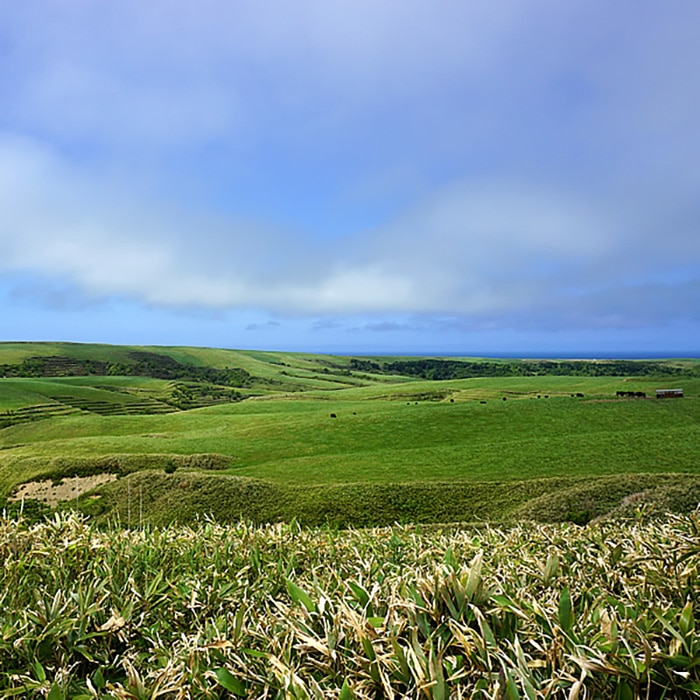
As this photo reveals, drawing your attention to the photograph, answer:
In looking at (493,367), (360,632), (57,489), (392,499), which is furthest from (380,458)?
(493,367)

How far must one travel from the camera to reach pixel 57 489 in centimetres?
3097

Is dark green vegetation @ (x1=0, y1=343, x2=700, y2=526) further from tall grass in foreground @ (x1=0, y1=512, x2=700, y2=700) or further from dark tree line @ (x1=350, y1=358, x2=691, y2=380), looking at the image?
dark tree line @ (x1=350, y1=358, x2=691, y2=380)

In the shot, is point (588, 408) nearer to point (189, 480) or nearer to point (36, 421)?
point (189, 480)

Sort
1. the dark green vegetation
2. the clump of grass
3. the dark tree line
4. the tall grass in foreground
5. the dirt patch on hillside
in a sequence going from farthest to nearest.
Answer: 1. the dark tree line
2. the dirt patch on hillside
3. the dark green vegetation
4. the clump of grass
5. the tall grass in foreground

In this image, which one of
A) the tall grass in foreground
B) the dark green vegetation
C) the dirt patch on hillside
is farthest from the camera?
the dirt patch on hillside

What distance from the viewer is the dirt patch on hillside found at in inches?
1171

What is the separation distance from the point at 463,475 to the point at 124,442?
29875 millimetres

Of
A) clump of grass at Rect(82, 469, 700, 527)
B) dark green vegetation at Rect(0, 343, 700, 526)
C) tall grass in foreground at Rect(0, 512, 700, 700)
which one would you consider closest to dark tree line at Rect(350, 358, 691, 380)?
dark green vegetation at Rect(0, 343, 700, 526)

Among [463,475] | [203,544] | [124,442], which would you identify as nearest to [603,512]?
[463,475]

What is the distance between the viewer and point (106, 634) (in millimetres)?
2945

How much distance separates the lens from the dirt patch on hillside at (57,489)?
29.7 m

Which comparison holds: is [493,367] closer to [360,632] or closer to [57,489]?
[57,489]

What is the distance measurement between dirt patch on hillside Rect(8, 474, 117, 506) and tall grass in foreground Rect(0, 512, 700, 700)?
97.5 ft

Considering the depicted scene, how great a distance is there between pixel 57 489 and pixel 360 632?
3507 centimetres
